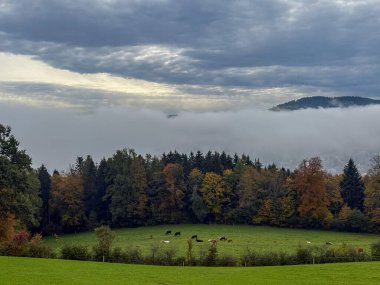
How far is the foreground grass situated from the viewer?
38.7 m

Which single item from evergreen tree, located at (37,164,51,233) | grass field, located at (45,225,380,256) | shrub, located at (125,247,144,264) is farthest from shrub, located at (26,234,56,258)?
evergreen tree, located at (37,164,51,233)

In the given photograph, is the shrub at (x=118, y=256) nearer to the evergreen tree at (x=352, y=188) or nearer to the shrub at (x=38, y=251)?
the shrub at (x=38, y=251)

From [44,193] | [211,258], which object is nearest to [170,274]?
[211,258]

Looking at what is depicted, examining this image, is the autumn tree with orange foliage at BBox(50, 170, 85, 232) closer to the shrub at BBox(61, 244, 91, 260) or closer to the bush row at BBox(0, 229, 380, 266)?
the bush row at BBox(0, 229, 380, 266)

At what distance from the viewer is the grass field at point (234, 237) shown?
7769 centimetres

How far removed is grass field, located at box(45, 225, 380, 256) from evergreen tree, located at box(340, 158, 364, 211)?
1806 centimetres

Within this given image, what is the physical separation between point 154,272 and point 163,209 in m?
73.5

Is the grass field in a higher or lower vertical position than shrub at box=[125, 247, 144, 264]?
lower

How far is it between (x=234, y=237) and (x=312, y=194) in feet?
85.3

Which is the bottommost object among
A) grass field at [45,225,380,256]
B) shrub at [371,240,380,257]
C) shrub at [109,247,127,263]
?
grass field at [45,225,380,256]

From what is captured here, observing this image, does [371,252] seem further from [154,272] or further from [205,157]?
[205,157]

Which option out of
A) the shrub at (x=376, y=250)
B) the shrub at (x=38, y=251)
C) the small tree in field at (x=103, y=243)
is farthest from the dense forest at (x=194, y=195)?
the small tree in field at (x=103, y=243)

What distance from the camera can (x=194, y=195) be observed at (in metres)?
118

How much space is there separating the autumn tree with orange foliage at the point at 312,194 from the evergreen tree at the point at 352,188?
9109 mm
